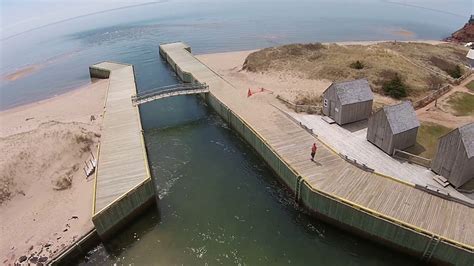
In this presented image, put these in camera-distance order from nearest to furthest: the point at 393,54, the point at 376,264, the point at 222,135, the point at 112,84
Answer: the point at 376,264 < the point at 222,135 < the point at 112,84 < the point at 393,54

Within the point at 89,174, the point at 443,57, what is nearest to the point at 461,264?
the point at 89,174

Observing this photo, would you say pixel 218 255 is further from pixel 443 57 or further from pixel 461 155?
pixel 443 57

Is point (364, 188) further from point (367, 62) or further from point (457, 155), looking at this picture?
point (367, 62)

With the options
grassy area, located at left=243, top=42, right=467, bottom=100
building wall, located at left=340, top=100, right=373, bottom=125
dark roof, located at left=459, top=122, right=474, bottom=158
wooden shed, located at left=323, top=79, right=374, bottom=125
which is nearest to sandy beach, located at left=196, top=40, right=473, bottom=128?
grassy area, located at left=243, top=42, right=467, bottom=100

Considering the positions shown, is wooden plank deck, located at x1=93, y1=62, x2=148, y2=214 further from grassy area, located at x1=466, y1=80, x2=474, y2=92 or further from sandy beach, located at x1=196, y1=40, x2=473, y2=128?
grassy area, located at x1=466, y1=80, x2=474, y2=92

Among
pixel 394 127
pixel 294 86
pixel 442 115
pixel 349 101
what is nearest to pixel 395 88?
pixel 442 115

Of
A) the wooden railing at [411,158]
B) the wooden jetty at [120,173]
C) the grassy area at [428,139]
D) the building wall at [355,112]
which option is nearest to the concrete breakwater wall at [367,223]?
the wooden railing at [411,158]

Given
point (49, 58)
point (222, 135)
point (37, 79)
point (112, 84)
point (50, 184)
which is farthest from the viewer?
point (49, 58)

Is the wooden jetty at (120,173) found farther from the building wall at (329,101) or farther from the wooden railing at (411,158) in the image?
the wooden railing at (411,158)
